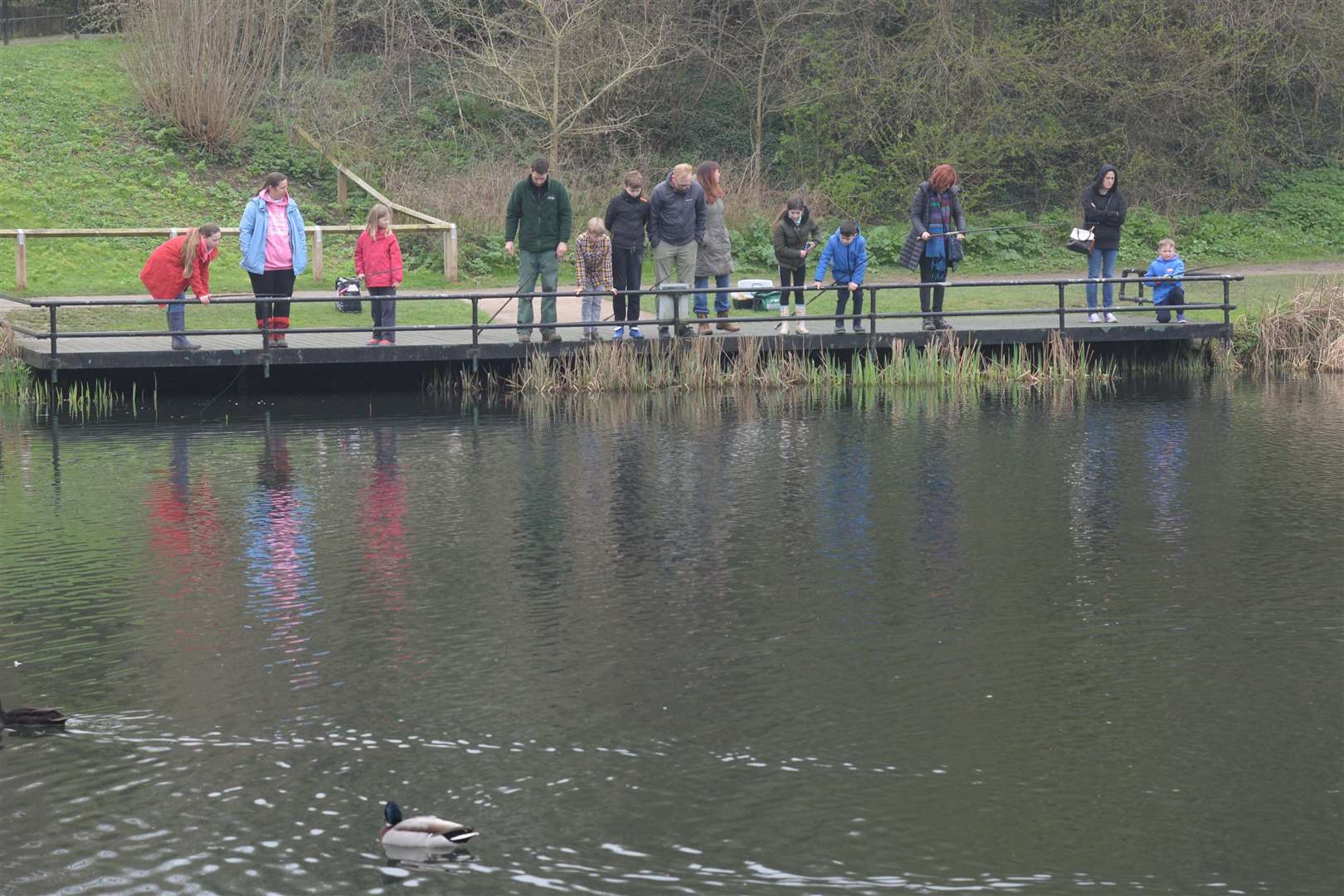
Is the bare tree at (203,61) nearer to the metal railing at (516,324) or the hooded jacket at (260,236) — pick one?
the metal railing at (516,324)

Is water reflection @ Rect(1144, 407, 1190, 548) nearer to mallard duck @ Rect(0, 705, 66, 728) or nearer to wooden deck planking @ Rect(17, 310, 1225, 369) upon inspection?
wooden deck planking @ Rect(17, 310, 1225, 369)

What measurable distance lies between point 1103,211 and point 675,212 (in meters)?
5.12

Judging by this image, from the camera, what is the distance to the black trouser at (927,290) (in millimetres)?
20500

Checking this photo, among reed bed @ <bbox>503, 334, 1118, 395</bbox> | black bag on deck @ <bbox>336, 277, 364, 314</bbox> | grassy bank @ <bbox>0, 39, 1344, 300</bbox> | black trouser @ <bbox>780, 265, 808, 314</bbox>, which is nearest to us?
reed bed @ <bbox>503, 334, 1118, 395</bbox>

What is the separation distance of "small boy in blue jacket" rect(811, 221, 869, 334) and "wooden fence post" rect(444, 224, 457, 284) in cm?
707

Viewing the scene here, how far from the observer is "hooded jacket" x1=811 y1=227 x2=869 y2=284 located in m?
20.5

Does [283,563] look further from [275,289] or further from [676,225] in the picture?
[676,225]

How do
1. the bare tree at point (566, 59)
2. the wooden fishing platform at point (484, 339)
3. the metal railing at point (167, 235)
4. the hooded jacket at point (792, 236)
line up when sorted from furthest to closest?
the bare tree at point (566, 59)
the metal railing at point (167, 235)
the hooded jacket at point (792, 236)
the wooden fishing platform at point (484, 339)

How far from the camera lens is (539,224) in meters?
19.0

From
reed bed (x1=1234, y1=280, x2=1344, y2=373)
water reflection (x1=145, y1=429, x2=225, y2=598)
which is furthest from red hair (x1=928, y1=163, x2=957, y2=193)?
water reflection (x1=145, y1=429, x2=225, y2=598)

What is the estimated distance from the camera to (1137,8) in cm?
3116

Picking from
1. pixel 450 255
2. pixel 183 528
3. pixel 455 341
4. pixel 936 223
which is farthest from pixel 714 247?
pixel 183 528

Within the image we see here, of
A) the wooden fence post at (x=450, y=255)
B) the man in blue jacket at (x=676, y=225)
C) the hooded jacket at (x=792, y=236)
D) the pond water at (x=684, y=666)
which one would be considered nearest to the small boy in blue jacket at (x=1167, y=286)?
the hooded jacket at (x=792, y=236)

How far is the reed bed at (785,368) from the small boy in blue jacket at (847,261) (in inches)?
25.0
